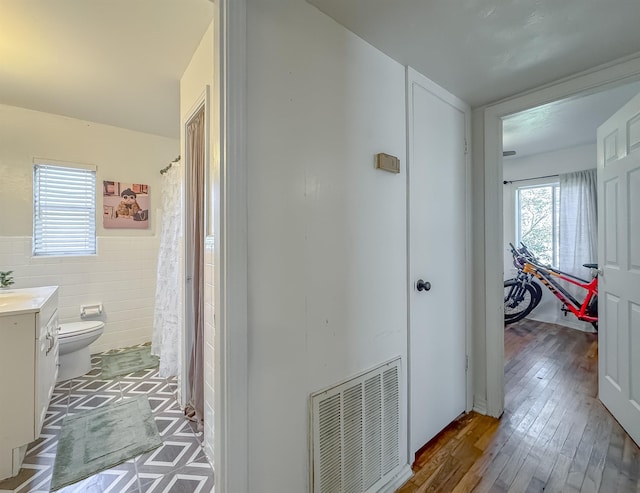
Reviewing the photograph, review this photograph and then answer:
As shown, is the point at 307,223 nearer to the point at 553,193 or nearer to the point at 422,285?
the point at 422,285

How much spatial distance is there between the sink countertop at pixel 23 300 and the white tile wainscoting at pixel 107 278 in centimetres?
40

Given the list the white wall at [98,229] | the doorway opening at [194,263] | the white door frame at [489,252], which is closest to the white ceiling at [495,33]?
Result: the white door frame at [489,252]

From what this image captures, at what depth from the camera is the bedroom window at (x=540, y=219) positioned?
13.0 feet

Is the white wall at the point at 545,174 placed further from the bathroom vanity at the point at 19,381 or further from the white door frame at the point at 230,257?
the bathroom vanity at the point at 19,381

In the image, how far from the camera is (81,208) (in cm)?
288

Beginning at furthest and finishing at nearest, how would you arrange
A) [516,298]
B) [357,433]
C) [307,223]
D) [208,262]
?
1. [516,298]
2. [208,262]
3. [357,433]
4. [307,223]

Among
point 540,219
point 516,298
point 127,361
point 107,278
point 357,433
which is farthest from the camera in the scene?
point 540,219

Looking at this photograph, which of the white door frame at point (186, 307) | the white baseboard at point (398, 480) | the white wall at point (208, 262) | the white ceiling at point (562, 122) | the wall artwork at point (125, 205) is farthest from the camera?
the wall artwork at point (125, 205)

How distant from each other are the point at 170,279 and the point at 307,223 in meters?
1.92

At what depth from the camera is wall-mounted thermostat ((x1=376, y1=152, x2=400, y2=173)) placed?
1.38m

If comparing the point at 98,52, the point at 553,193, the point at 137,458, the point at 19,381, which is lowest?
the point at 137,458

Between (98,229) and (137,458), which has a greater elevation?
(98,229)

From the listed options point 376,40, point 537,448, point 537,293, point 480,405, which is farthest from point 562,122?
point 537,448

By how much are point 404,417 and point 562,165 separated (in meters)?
4.13
